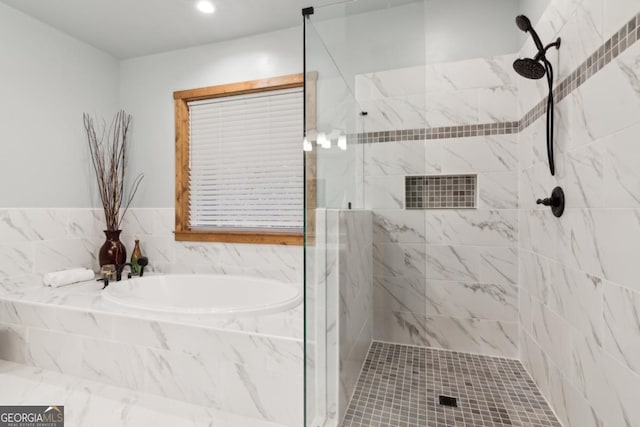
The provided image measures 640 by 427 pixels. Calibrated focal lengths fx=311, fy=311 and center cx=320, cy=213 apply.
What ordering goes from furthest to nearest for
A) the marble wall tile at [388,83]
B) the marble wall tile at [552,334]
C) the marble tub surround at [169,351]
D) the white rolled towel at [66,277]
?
the white rolled towel at [66,277] → the marble wall tile at [388,83] → the marble tub surround at [169,351] → the marble wall tile at [552,334]

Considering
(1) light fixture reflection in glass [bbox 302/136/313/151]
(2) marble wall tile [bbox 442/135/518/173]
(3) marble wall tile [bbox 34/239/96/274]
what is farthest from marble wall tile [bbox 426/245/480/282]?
(3) marble wall tile [bbox 34/239/96/274]

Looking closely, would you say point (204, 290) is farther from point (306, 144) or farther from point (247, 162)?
point (306, 144)

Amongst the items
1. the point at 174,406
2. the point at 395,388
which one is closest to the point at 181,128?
the point at 174,406

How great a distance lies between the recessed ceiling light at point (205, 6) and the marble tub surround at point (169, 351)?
2107 millimetres

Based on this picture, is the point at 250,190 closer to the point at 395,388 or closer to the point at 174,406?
the point at 174,406

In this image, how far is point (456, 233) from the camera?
1.93 m

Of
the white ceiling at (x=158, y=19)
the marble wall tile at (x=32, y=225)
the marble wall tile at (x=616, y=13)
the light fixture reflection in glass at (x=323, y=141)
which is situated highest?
the white ceiling at (x=158, y=19)

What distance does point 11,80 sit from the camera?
2283mm

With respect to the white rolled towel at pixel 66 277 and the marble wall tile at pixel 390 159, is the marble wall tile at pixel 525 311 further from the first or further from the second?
the white rolled towel at pixel 66 277

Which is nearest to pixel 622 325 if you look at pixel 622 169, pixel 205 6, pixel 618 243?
pixel 618 243

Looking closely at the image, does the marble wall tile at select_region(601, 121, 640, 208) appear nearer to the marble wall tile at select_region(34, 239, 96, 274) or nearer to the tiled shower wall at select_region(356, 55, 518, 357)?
the tiled shower wall at select_region(356, 55, 518, 357)

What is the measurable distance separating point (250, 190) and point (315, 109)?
175 centimetres

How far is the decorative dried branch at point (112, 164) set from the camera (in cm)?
285

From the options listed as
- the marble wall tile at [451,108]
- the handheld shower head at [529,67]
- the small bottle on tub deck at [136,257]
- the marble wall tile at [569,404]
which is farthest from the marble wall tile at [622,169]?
the small bottle on tub deck at [136,257]
